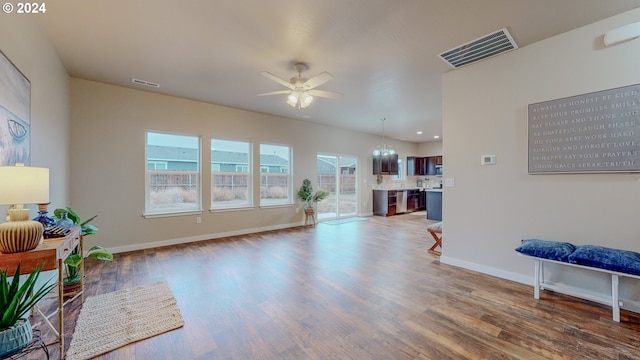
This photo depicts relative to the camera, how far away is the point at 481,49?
296cm

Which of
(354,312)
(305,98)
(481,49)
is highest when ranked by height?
(481,49)

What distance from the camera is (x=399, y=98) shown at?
4.87m

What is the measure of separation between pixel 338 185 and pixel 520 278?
524cm

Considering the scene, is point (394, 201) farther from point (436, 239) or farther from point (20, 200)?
point (20, 200)

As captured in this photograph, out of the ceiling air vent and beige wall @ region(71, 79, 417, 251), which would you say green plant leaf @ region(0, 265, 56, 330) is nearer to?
beige wall @ region(71, 79, 417, 251)

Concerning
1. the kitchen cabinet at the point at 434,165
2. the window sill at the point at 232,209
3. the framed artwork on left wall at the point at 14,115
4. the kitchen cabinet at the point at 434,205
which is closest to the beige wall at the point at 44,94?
the framed artwork on left wall at the point at 14,115

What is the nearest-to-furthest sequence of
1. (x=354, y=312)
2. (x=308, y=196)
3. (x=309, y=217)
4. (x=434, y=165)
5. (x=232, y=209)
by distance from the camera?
(x=354, y=312), (x=232, y=209), (x=308, y=196), (x=309, y=217), (x=434, y=165)

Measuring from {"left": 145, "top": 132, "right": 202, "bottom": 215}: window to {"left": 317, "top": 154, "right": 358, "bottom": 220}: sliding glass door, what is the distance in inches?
131

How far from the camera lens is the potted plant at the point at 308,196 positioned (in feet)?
21.8

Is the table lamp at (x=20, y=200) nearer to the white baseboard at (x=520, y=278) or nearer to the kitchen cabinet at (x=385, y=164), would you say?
the white baseboard at (x=520, y=278)

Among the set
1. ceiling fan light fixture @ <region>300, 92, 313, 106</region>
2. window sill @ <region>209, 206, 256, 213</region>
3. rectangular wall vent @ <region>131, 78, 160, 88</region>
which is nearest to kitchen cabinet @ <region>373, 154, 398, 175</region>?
window sill @ <region>209, 206, 256, 213</region>

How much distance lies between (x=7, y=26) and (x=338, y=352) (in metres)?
3.49

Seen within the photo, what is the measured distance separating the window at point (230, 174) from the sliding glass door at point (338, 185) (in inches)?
86.9

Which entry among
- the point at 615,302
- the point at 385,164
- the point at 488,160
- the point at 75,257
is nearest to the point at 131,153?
the point at 75,257
